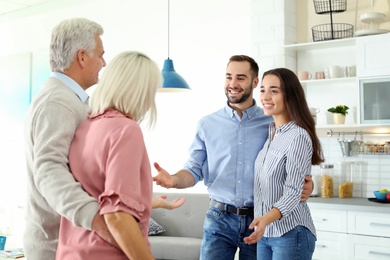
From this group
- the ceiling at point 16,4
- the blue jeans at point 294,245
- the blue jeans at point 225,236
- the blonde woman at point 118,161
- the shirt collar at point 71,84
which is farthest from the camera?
the ceiling at point 16,4

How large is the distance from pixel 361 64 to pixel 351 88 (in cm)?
37

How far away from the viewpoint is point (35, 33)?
7160 millimetres

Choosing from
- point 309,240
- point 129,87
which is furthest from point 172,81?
point 129,87

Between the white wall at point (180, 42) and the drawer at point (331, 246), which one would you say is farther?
the white wall at point (180, 42)

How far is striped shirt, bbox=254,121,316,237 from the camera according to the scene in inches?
88.4

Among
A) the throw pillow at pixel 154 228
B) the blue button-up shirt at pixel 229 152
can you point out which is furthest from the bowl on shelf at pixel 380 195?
the blue button-up shirt at pixel 229 152

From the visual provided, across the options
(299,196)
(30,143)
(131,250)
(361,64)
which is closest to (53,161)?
(30,143)

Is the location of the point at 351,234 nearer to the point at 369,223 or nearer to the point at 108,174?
the point at 369,223

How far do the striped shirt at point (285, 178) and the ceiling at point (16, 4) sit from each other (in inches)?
213

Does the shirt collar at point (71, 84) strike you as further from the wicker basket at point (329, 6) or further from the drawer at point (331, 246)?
the wicker basket at point (329, 6)

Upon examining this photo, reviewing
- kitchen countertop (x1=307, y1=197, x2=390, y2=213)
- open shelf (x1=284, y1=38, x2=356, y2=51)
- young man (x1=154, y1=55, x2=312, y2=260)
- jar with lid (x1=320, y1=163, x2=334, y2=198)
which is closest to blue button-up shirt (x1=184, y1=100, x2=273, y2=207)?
young man (x1=154, y1=55, x2=312, y2=260)

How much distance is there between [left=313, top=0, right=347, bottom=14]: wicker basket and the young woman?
2728 millimetres

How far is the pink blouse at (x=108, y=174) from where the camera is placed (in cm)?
146

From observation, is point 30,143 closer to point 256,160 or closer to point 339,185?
point 256,160
